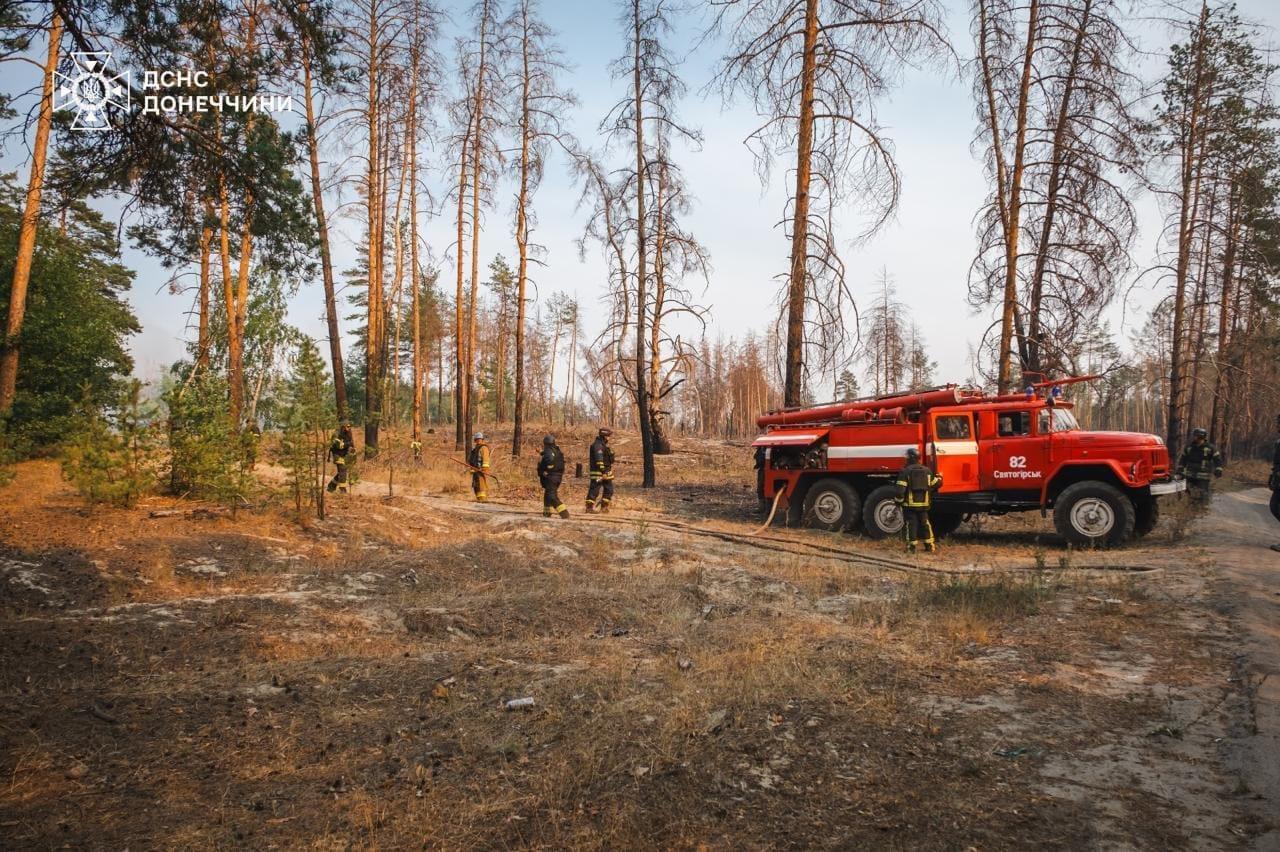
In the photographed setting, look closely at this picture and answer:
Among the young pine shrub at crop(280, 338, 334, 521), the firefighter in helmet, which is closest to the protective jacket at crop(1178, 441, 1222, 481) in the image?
the firefighter in helmet

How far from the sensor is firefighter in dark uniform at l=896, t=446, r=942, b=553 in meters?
11.2

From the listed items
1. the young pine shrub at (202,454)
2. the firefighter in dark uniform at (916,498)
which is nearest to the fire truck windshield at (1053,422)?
the firefighter in dark uniform at (916,498)

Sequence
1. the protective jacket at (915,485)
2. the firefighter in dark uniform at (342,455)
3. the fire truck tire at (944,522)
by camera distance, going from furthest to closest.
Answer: the fire truck tire at (944,522) → the firefighter in dark uniform at (342,455) → the protective jacket at (915,485)

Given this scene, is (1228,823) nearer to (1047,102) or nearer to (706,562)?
(706,562)

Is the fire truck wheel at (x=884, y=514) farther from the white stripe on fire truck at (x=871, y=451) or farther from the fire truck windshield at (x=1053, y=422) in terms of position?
the fire truck windshield at (x=1053, y=422)

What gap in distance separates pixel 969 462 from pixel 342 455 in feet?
38.3

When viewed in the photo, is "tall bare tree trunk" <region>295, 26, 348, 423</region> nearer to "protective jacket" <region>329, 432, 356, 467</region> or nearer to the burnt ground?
"protective jacket" <region>329, 432, 356, 467</region>

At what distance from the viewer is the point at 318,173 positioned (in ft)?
62.5

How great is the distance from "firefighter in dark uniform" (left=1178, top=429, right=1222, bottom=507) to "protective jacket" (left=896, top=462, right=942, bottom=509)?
826cm

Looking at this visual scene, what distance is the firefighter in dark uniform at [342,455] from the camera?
12.3 m

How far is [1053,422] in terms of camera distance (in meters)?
11.8

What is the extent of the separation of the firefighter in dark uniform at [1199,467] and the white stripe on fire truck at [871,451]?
7.66 meters

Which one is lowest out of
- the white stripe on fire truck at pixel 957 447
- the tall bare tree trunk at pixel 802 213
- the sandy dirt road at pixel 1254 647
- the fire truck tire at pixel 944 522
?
the fire truck tire at pixel 944 522

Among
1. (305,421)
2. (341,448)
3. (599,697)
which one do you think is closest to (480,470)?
(341,448)
